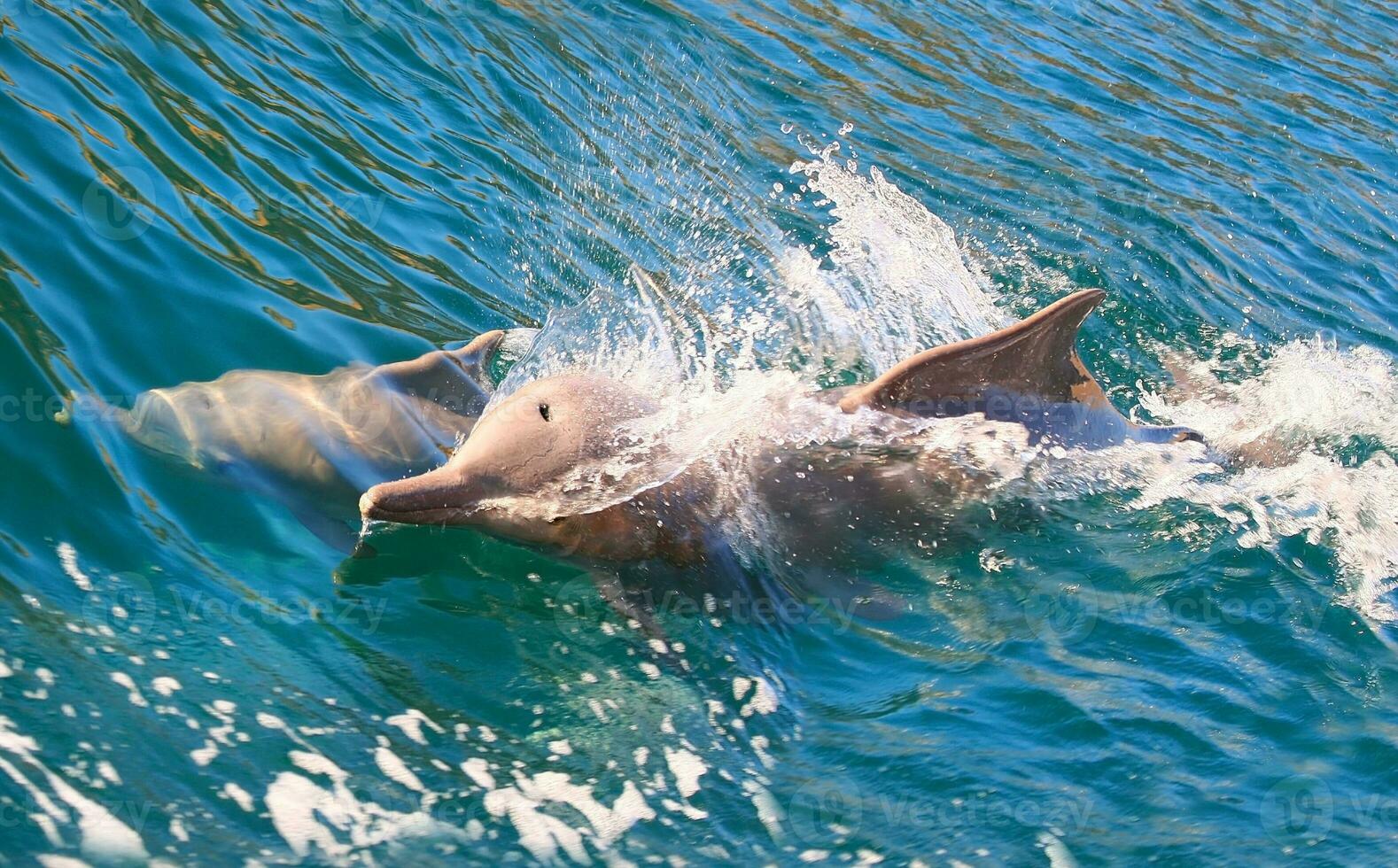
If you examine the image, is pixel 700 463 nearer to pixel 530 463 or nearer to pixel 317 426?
pixel 530 463

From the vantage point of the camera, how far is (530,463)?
5035mm

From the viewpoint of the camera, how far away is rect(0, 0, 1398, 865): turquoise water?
413cm

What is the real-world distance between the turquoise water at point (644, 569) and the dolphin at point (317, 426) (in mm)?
142

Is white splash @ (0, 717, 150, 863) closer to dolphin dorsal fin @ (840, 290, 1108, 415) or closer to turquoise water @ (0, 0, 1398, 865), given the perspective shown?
turquoise water @ (0, 0, 1398, 865)

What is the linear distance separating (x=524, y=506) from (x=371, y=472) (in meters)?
0.79

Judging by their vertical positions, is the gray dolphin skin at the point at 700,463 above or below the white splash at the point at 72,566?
above

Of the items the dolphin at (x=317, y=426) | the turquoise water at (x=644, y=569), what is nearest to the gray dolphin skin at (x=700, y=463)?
the turquoise water at (x=644, y=569)

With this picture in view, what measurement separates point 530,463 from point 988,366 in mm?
1931

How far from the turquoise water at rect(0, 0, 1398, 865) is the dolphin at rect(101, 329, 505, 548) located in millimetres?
142

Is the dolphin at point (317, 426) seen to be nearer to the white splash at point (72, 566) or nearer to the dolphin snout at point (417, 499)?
the dolphin snout at point (417, 499)

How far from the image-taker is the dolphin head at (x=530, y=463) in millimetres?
4871

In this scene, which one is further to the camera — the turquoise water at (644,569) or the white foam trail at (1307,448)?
the white foam trail at (1307,448)

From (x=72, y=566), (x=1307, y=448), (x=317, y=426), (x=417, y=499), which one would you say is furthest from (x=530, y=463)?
(x=1307, y=448)

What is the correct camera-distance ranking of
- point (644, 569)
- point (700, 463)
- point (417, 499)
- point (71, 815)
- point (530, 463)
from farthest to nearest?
point (700, 463) → point (644, 569) → point (530, 463) → point (417, 499) → point (71, 815)
